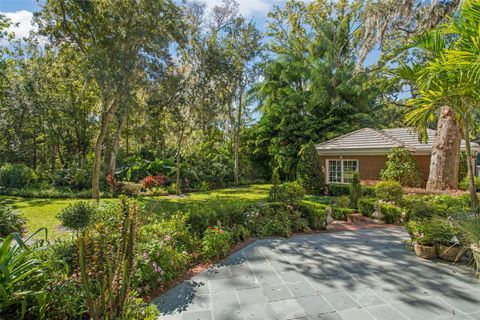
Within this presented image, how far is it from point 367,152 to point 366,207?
5.58 metres

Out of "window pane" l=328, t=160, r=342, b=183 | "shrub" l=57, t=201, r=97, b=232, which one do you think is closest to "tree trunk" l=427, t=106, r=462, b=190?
"window pane" l=328, t=160, r=342, b=183

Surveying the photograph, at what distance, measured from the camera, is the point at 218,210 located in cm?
591

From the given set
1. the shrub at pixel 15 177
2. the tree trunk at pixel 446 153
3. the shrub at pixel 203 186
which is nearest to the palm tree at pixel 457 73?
the tree trunk at pixel 446 153

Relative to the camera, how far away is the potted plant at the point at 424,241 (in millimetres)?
4492

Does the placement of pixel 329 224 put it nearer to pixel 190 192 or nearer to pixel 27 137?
pixel 190 192

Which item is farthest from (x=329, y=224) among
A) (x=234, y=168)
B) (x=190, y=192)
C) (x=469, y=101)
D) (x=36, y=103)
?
(x=36, y=103)

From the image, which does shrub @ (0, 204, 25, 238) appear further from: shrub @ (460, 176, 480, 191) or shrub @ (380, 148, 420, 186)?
shrub @ (460, 176, 480, 191)

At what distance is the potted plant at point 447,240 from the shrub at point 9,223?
875cm

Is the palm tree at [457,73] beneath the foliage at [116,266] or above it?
above

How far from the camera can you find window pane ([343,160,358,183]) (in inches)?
544

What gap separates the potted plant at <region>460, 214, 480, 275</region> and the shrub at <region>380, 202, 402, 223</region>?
3624mm

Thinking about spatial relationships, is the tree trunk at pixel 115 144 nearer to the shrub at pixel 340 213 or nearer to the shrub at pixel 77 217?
the shrub at pixel 77 217

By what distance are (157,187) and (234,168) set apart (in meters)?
6.51

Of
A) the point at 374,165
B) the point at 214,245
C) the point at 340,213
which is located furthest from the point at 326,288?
the point at 374,165
